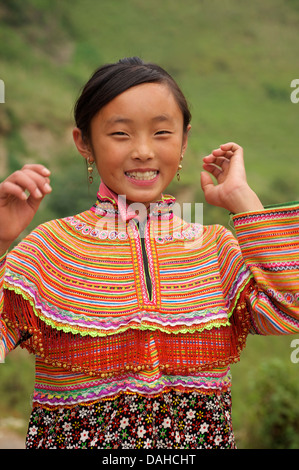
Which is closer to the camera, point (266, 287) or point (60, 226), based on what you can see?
point (266, 287)

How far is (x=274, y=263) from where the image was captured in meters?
1.38

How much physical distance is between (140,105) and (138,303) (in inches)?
20.8

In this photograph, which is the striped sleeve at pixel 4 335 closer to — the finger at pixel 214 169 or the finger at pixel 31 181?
the finger at pixel 31 181

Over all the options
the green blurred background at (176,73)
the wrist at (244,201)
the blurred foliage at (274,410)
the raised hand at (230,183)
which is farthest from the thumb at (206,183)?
the green blurred background at (176,73)

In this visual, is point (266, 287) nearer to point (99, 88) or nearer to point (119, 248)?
point (119, 248)

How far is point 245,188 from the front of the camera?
147 cm

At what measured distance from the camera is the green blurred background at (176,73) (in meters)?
6.91

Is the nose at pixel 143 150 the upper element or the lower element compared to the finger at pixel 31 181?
upper

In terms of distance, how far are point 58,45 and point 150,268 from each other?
7835 mm

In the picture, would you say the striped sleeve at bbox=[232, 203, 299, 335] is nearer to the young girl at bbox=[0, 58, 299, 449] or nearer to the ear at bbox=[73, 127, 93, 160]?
the young girl at bbox=[0, 58, 299, 449]

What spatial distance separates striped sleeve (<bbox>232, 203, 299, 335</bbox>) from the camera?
1369 mm

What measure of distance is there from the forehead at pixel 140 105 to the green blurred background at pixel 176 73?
14.6 ft

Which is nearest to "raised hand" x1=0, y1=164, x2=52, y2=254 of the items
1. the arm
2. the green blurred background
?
the arm
